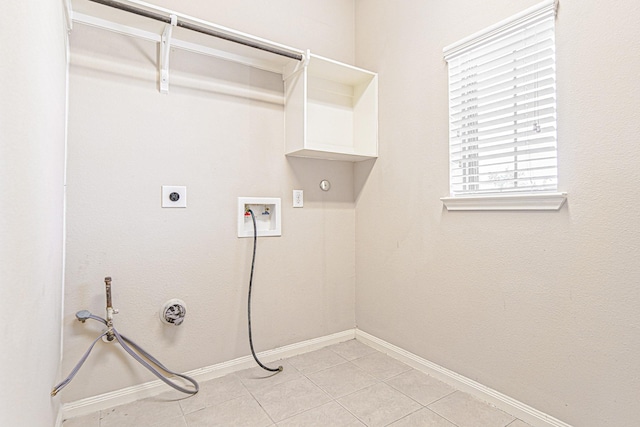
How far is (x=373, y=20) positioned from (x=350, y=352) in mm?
2285

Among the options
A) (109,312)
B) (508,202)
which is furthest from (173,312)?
(508,202)

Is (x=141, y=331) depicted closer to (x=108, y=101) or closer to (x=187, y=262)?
(x=187, y=262)

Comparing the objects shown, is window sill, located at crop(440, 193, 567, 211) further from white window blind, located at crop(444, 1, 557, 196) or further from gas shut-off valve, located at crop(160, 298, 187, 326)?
gas shut-off valve, located at crop(160, 298, 187, 326)

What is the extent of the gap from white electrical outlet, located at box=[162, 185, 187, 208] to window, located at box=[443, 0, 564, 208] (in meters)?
1.43

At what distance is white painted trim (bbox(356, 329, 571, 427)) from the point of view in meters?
1.58

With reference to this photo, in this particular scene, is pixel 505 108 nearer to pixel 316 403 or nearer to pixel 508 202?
pixel 508 202

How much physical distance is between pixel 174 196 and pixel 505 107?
173 cm

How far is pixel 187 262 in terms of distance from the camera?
1956mm

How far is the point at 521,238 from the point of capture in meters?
1.64

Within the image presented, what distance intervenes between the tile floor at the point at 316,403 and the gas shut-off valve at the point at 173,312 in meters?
0.38

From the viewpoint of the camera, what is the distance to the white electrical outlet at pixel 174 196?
188 cm

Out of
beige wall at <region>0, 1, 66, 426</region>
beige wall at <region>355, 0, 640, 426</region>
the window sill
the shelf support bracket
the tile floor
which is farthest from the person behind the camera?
the shelf support bracket

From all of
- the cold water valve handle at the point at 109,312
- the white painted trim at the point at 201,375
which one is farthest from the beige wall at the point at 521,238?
the cold water valve handle at the point at 109,312

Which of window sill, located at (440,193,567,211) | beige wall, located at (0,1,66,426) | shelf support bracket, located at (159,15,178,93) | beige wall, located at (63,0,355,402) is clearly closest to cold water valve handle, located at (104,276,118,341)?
beige wall, located at (63,0,355,402)
